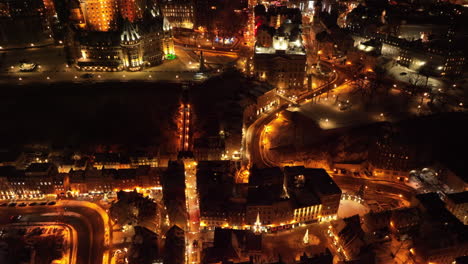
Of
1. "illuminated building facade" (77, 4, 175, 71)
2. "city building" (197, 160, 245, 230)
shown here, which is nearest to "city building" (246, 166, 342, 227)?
"city building" (197, 160, 245, 230)

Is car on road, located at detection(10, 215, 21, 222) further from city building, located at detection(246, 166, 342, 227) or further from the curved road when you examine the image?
the curved road

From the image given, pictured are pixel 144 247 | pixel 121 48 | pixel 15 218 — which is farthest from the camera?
pixel 121 48

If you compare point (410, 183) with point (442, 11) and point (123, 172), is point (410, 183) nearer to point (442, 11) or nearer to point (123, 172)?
point (123, 172)

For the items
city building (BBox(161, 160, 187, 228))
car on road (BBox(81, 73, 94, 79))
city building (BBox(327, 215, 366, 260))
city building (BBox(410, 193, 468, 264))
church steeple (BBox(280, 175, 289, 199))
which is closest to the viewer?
city building (BBox(410, 193, 468, 264))

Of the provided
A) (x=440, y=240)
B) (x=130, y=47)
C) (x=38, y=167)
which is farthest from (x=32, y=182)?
(x=440, y=240)

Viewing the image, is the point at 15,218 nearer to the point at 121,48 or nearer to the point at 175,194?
the point at 175,194

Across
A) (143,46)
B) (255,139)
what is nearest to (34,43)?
(143,46)
